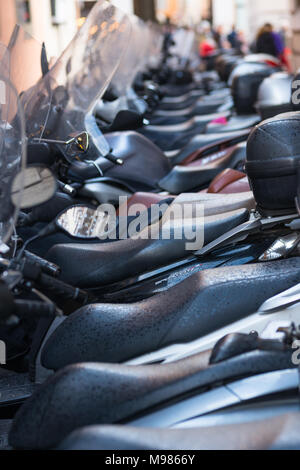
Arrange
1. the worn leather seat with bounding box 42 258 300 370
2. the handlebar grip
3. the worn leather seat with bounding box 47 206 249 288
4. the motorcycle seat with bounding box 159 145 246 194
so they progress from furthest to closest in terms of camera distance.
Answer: the motorcycle seat with bounding box 159 145 246 194 < the worn leather seat with bounding box 47 206 249 288 < the worn leather seat with bounding box 42 258 300 370 < the handlebar grip

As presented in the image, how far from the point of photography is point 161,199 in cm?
270

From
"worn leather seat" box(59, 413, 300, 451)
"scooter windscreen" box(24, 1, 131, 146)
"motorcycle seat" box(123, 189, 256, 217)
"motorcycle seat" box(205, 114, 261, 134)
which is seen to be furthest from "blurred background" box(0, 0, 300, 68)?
"worn leather seat" box(59, 413, 300, 451)

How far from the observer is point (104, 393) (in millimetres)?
1367

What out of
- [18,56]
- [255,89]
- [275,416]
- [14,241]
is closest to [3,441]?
[14,241]

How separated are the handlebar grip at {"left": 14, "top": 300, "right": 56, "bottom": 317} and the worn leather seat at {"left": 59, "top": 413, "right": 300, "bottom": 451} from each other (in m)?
0.23

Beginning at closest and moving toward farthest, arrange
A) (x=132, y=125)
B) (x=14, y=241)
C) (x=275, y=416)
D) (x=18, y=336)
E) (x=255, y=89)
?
(x=275, y=416)
(x=14, y=241)
(x=18, y=336)
(x=132, y=125)
(x=255, y=89)

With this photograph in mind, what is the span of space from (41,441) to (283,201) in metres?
0.93

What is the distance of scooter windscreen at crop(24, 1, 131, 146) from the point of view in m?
2.43

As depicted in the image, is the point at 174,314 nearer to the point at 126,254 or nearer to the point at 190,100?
the point at 126,254

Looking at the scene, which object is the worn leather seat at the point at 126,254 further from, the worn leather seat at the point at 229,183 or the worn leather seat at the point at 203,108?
the worn leather seat at the point at 203,108

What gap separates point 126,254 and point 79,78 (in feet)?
3.14

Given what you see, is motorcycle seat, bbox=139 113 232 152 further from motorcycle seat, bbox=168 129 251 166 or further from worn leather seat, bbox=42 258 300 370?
worn leather seat, bbox=42 258 300 370

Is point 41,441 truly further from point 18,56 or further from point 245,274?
point 18,56

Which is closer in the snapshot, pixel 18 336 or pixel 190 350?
pixel 190 350
